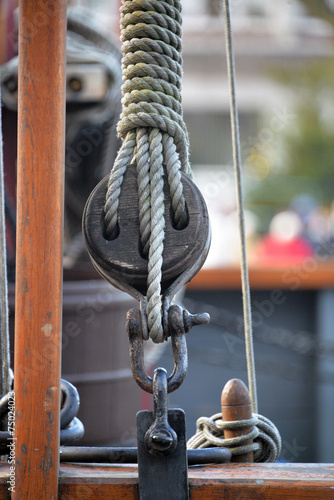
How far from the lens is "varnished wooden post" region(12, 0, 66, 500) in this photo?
0.61 m

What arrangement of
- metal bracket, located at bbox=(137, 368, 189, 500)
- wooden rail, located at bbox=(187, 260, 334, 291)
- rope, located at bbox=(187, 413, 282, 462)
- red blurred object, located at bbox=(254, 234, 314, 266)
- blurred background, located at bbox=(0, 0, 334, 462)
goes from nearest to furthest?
metal bracket, located at bbox=(137, 368, 189, 500)
rope, located at bbox=(187, 413, 282, 462)
blurred background, located at bbox=(0, 0, 334, 462)
wooden rail, located at bbox=(187, 260, 334, 291)
red blurred object, located at bbox=(254, 234, 314, 266)

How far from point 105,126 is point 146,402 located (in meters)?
1.10

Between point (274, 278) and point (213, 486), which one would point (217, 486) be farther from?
point (274, 278)

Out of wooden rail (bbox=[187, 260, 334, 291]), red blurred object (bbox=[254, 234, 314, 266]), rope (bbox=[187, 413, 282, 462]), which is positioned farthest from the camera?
red blurred object (bbox=[254, 234, 314, 266])

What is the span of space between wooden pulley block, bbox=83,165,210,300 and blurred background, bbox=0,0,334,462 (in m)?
1.10

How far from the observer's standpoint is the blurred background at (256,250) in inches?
77.8

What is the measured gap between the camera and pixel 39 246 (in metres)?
0.62

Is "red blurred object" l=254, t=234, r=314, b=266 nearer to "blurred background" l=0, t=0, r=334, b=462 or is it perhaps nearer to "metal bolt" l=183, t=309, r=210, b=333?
"blurred background" l=0, t=0, r=334, b=462

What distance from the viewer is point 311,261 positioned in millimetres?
4176

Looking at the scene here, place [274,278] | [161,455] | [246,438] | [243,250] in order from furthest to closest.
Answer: [274,278], [243,250], [246,438], [161,455]

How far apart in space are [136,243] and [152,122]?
123mm

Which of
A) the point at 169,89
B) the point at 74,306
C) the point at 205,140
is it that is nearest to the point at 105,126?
the point at 74,306

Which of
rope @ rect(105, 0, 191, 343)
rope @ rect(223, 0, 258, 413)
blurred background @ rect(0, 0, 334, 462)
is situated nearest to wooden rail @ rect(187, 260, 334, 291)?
blurred background @ rect(0, 0, 334, 462)

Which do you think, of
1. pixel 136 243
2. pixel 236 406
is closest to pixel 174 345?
pixel 136 243
